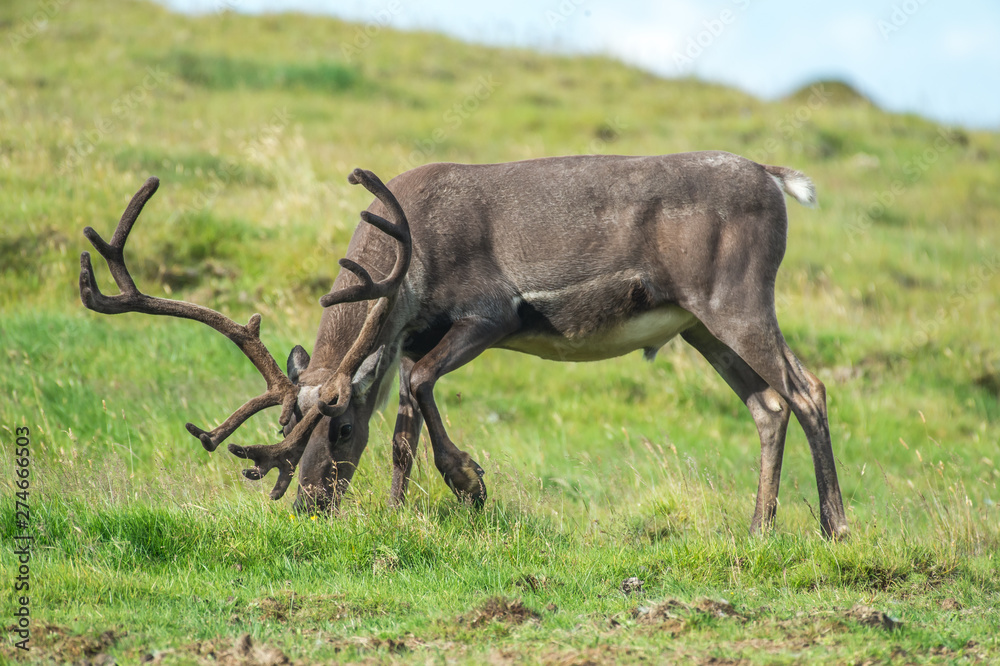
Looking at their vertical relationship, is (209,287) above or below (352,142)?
below

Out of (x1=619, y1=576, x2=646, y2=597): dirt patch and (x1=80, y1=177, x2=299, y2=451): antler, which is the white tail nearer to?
(x1=619, y1=576, x2=646, y2=597): dirt patch

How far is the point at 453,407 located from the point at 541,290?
3.15 m

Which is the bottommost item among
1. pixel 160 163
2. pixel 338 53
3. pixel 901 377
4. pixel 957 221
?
pixel 901 377

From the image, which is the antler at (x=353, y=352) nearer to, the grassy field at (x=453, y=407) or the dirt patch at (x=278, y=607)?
the grassy field at (x=453, y=407)

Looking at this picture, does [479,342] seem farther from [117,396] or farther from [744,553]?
[117,396]

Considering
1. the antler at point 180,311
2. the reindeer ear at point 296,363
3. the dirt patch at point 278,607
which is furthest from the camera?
the reindeer ear at point 296,363

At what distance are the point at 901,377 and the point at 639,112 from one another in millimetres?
11002

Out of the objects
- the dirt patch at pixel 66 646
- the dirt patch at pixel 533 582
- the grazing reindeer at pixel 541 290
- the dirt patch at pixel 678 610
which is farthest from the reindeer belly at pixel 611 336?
the dirt patch at pixel 66 646

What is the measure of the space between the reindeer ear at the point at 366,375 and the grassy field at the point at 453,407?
25.3 inches

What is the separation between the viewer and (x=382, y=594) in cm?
513

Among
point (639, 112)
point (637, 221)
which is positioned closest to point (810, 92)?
point (639, 112)

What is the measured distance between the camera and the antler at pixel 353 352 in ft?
19.4

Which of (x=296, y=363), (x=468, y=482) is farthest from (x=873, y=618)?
(x=296, y=363)

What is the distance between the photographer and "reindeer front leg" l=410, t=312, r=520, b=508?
241 inches
